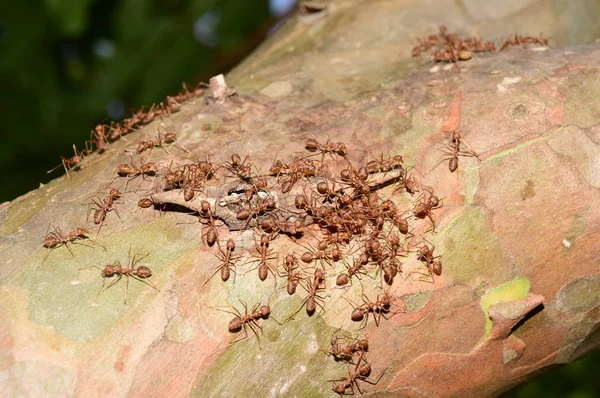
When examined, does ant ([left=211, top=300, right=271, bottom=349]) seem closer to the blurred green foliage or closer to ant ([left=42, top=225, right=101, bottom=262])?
ant ([left=42, top=225, right=101, bottom=262])

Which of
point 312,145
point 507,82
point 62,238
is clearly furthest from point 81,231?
point 507,82

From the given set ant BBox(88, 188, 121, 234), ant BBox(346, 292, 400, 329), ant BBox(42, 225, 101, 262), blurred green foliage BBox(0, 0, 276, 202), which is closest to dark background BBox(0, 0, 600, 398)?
blurred green foliage BBox(0, 0, 276, 202)

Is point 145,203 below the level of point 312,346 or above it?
above

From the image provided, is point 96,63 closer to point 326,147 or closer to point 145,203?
point 145,203

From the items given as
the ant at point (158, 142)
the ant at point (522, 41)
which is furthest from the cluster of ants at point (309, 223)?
the ant at point (522, 41)

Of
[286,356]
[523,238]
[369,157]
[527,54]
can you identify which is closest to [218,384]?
[286,356]
